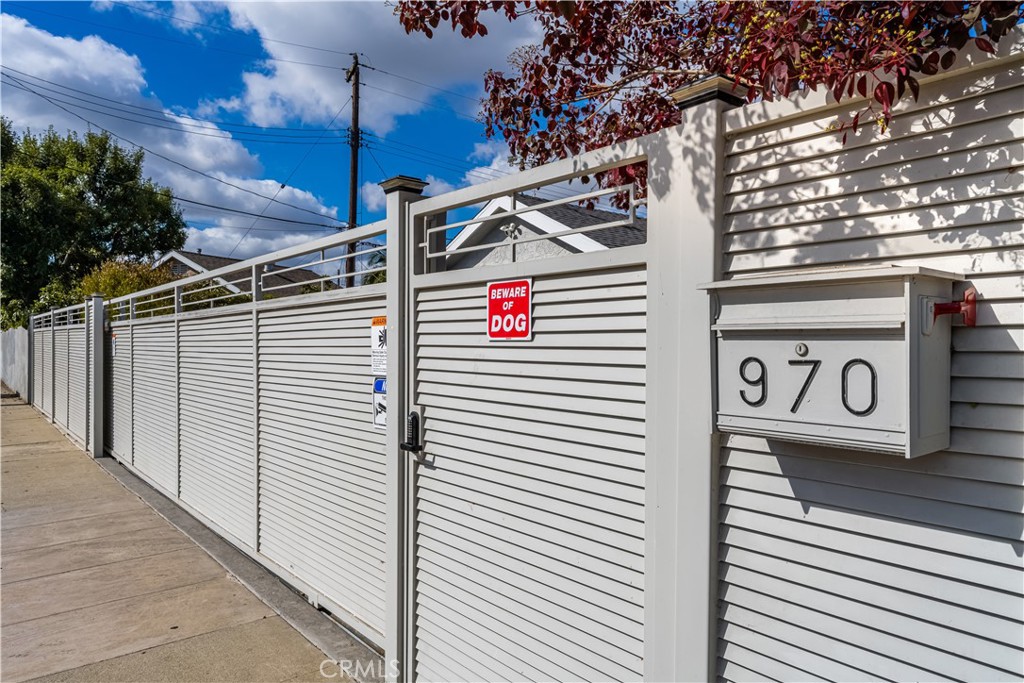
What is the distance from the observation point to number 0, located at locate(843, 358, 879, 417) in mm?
1676

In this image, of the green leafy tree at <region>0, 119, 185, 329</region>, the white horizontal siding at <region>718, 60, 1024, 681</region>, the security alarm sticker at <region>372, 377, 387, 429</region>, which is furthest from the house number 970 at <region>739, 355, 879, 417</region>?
the green leafy tree at <region>0, 119, 185, 329</region>

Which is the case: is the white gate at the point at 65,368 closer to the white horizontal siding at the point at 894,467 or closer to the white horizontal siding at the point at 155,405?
the white horizontal siding at the point at 155,405

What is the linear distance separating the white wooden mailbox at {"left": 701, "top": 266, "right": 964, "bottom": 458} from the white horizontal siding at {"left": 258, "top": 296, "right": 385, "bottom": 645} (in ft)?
8.62

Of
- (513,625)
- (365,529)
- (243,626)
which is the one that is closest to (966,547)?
(513,625)

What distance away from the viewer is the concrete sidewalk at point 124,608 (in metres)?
3.98

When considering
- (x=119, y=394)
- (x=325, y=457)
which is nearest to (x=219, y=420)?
(x=325, y=457)

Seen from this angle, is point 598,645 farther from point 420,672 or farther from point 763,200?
point 763,200

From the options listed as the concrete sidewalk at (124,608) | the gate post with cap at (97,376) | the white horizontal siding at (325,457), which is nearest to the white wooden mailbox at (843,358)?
the white horizontal siding at (325,457)

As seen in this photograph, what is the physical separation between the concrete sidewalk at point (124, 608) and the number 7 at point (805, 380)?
3.31 m

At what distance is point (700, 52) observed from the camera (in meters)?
3.50

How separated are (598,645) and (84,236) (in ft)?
87.3

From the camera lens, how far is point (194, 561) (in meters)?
5.79

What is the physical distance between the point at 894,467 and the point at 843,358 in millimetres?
356

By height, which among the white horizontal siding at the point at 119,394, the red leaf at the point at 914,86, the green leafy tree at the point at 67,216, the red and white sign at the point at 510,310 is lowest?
the white horizontal siding at the point at 119,394
